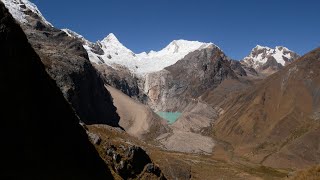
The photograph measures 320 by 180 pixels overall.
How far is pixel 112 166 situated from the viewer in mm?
66562

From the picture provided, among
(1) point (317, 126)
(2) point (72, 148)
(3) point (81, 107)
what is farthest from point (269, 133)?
(2) point (72, 148)

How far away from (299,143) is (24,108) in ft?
430

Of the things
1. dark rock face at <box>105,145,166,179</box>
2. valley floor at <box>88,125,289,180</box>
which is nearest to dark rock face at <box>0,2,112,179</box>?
dark rock face at <box>105,145,166,179</box>

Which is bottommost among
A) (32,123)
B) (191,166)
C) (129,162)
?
(129,162)

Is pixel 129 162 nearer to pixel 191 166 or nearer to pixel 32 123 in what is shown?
pixel 32 123

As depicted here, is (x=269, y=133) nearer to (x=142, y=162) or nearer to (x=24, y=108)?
(x=142, y=162)

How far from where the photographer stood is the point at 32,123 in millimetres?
47625

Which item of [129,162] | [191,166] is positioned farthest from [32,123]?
[191,166]

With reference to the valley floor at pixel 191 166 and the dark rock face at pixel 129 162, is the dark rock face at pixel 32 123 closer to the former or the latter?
the dark rock face at pixel 129 162

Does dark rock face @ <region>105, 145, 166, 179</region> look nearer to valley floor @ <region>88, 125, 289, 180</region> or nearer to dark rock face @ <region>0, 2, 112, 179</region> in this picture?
valley floor @ <region>88, 125, 289, 180</region>

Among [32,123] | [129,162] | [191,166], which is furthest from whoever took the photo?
[191,166]

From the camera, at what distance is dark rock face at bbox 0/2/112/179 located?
42656 mm

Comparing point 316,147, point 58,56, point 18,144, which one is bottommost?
point 18,144

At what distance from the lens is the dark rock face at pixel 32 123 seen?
42656 mm
